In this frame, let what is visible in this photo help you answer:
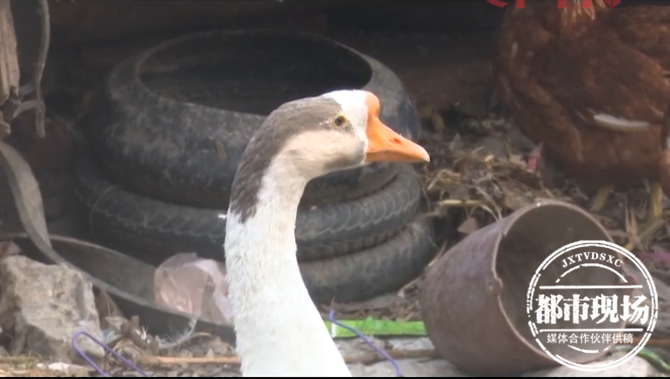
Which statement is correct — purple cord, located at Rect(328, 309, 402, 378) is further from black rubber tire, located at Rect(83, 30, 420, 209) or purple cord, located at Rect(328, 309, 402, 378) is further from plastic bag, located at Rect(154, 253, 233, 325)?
black rubber tire, located at Rect(83, 30, 420, 209)

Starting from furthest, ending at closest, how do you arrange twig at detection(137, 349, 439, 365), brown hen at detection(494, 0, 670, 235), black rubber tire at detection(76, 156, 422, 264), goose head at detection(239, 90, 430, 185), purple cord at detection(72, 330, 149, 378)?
brown hen at detection(494, 0, 670, 235), black rubber tire at detection(76, 156, 422, 264), twig at detection(137, 349, 439, 365), purple cord at detection(72, 330, 149, 378), goose head at detection(239, 90, 430, 185)

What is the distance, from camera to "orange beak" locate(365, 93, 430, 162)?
1939 mm

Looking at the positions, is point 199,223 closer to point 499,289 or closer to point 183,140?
point 183,140

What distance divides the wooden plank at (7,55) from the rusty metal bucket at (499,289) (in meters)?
1.28

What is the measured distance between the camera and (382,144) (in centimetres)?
A: 196

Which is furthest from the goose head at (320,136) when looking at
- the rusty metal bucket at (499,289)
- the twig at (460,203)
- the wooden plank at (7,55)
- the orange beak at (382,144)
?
the twig at (460,203)

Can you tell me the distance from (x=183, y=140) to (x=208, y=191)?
173 millimetres

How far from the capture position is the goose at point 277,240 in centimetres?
181

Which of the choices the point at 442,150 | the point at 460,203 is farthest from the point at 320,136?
the point at 442,150

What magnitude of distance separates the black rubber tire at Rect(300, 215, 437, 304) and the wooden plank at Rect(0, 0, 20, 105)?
1.02 meters

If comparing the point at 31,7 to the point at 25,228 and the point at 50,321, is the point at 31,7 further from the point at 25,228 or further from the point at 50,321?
the point at 50,321

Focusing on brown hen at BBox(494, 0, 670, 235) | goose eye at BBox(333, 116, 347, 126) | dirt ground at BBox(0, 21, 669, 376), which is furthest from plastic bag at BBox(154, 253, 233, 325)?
brown hen at BBox(494, 0, 670, 235)

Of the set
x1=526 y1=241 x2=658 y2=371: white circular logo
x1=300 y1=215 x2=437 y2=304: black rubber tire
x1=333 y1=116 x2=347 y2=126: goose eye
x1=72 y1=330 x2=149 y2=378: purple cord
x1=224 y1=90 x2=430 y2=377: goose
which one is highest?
x1=333 y1=116 x2=347 y2=126: goose eye

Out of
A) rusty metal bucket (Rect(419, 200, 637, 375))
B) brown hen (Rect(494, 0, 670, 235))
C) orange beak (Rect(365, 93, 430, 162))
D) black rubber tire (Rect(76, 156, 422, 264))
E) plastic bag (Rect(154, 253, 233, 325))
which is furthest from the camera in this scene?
brown hen (Rect(494, 0, 670, 235))
